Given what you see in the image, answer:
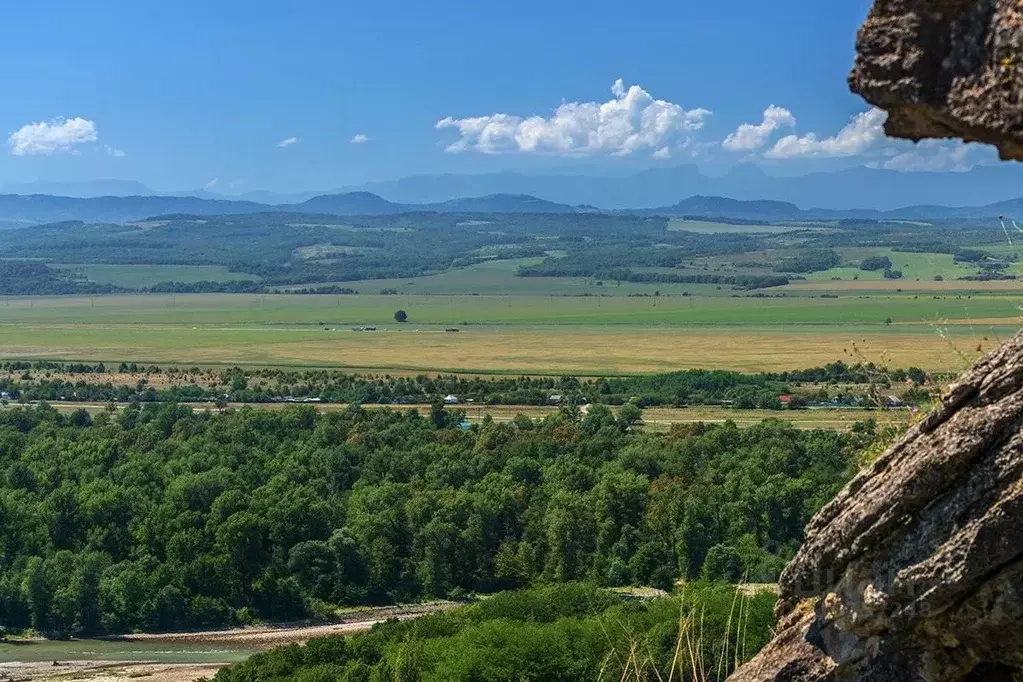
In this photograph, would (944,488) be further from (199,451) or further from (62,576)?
(199,451)

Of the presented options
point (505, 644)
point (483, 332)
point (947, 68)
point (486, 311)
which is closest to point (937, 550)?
point (947, 68)

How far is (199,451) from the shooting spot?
62719mm

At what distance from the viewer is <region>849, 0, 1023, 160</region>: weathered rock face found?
237 inches

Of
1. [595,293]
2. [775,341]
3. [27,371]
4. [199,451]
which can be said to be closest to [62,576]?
[199,451]

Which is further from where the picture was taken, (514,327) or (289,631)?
(514,327)

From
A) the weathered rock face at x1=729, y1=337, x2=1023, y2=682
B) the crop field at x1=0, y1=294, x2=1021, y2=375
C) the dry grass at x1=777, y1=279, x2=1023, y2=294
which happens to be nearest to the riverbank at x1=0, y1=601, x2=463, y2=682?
the weathered rock face at x1=729, y1=337, x2=1023, y2=682

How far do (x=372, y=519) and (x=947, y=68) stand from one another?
151 feet

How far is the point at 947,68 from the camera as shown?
20.9 feet

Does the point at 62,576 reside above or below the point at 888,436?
below

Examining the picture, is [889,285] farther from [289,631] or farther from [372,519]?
[289,631]

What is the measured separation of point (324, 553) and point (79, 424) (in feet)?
99.0

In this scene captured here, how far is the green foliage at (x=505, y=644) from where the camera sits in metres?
25.2

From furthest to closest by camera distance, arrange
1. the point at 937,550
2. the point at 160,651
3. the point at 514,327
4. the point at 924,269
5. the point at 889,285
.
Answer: the point at 924,269, the point at 889,285, the point at 514,327, the point at 160,651, the point at 937,550

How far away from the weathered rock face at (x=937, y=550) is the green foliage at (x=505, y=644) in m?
15.4
